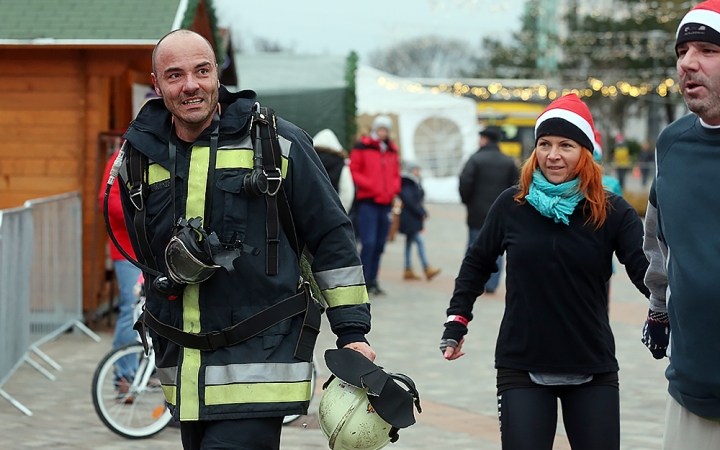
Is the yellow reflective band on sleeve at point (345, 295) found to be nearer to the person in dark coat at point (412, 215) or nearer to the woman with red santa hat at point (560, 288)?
the woman with red santa hat at point (560, 288)

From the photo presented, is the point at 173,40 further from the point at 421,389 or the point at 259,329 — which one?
the point at 421,389

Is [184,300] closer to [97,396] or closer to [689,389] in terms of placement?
[689,389]

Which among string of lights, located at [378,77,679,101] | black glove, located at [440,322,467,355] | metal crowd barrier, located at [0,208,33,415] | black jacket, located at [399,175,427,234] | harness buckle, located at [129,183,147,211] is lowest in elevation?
string of lights, located at [378,77,679,101]

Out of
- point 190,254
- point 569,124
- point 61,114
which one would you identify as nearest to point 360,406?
point 190,254

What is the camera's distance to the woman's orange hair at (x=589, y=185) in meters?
4.18

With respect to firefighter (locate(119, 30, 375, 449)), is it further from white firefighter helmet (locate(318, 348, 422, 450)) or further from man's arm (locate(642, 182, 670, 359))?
man's arm (locate(642, 182, 670, 359))

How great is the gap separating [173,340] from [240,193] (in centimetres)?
51

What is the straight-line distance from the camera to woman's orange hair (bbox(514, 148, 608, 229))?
13.7 ft

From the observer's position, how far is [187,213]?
3.47 meters

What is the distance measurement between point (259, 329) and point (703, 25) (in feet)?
5.19

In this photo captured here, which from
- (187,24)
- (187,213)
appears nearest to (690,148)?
(187,213)

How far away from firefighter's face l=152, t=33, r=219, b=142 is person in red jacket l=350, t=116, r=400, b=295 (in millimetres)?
9565

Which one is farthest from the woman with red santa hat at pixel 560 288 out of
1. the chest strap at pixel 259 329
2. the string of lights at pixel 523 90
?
the string of lights at pixel 523 90

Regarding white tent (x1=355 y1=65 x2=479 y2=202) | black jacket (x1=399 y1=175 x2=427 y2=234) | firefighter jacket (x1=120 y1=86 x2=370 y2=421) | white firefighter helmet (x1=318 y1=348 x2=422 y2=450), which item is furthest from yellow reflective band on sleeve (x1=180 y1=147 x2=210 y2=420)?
white tent (x1=355 y1=65 x2=479 y2=202)
